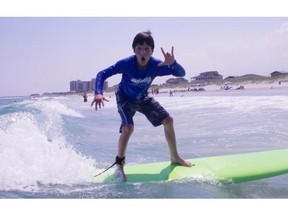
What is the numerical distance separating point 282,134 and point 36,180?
10.1 feet

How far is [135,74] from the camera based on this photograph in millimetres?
2648

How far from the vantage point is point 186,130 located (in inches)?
225

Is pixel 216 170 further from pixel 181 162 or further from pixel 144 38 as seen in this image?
pixel 144 38

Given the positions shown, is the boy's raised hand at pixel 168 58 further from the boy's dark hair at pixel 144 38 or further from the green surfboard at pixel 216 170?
the green surfboard at pixel 216 170

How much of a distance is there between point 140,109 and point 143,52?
431mm

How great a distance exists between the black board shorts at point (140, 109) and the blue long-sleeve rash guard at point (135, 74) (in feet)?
0.12

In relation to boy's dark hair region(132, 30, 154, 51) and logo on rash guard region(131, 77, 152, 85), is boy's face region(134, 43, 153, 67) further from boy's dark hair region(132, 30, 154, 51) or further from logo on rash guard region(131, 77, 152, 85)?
logo on rash guard region(131, 77, 152, 85)

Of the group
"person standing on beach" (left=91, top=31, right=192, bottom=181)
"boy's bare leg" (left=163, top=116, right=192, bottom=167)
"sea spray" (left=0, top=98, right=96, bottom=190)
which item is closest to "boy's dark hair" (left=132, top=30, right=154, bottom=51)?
"person standing on beach" (left=91, top=31, right=192, bottom=181)

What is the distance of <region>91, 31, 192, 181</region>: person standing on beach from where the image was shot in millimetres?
2566

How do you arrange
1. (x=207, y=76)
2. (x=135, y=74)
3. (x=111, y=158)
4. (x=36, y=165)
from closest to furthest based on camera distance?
(x=135, y=74) → (x=36, y=165) → (x=111, y=158) → (x=207, y=76)

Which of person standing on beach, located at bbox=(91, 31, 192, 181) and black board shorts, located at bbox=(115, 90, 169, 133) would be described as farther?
black board shorts, located at bbox=(115, 90, 169, 133)

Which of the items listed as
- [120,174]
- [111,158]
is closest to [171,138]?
[120,174]
